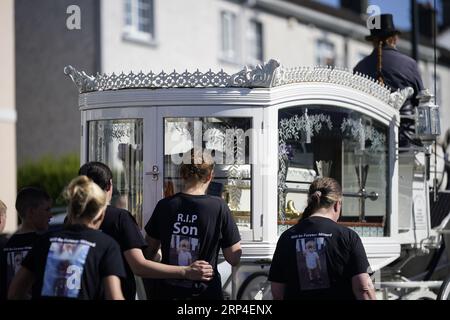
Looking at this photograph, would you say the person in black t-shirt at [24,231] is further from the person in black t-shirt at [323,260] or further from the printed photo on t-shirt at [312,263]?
the printed photo on t-shirt at [312,263]

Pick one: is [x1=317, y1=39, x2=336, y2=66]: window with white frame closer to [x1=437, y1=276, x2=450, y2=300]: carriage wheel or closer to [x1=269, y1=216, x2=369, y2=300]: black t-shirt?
[x1=437, y1=276, x2=450, y2=300]: carriage wheel

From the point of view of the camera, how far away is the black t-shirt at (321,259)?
555cm

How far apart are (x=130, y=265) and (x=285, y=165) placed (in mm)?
1904

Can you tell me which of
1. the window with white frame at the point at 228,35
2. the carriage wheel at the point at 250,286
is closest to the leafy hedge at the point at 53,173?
the window with white frame at the point at 228,35

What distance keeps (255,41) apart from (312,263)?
21.1 m

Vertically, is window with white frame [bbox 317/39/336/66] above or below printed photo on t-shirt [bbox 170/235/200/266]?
above

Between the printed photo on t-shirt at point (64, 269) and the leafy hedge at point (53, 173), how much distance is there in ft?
48.9

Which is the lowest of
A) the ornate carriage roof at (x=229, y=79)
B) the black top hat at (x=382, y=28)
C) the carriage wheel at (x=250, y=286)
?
the carriage wheel at (x=250, y=286)

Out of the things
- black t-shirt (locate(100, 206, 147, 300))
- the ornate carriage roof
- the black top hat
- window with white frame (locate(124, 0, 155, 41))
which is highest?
window with white frame (locate(124, 0, 155, 41))

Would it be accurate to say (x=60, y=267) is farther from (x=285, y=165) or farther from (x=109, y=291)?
(x=285, y=165)

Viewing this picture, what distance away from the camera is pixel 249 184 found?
6.90m

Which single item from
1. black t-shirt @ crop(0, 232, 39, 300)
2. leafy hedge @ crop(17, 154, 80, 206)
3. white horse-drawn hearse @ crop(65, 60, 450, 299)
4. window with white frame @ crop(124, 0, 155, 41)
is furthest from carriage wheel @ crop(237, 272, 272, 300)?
window with white frame @ crop(124, 0, 155, 41)

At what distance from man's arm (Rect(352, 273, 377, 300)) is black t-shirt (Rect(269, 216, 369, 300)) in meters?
0.03

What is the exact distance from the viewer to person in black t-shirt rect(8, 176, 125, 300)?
4.77 metres
